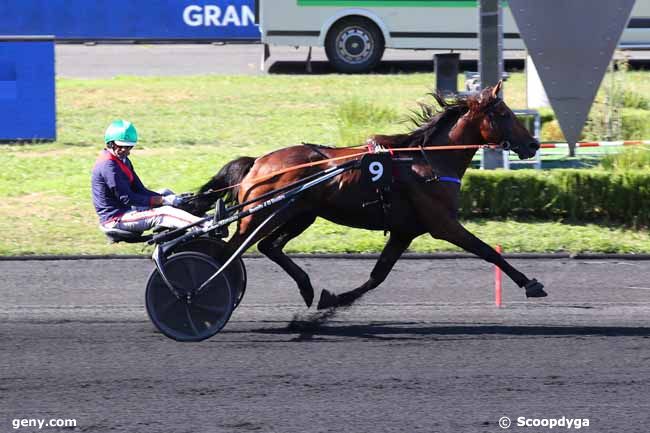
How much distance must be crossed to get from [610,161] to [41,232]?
589 centimetres

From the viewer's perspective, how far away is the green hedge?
37.2ft

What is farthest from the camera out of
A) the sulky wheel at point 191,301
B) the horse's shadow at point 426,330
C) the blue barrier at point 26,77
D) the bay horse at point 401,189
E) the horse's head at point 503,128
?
the blue barrier at point 26,77

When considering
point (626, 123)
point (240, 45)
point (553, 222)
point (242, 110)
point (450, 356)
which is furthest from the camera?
point (240, 45)

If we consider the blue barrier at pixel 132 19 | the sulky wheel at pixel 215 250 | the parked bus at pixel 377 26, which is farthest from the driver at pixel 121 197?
the blue barrier at pixel 132 19

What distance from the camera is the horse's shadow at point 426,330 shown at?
8023 millimetres

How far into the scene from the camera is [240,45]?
24.0 m

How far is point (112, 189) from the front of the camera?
7.90 meters

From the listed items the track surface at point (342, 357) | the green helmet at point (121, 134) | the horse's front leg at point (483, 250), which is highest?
the green helmet at point (121, 134)

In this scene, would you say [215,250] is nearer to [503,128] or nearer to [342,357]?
[342,357]

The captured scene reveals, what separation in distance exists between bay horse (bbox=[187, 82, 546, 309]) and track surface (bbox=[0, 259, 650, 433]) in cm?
53

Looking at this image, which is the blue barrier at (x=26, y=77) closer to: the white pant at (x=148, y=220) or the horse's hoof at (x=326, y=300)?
the white pant at (x=148, y=220)

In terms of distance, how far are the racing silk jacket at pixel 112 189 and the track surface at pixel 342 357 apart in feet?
2.87

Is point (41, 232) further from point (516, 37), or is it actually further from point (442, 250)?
point (516, 37)

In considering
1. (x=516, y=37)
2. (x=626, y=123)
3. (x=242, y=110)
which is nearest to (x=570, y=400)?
(x=626, y=123)
